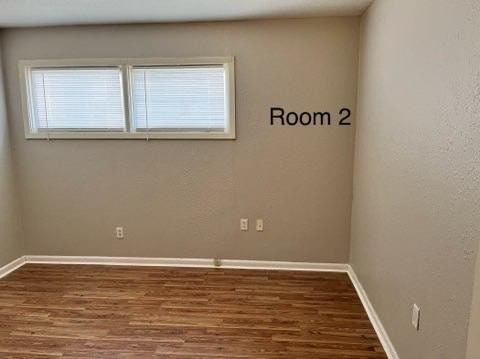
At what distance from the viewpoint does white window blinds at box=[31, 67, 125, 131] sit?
3297 mm

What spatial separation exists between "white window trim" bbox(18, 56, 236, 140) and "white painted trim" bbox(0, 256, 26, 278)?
1313 mm

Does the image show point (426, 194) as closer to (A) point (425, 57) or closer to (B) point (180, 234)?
(A) point (425, 57)

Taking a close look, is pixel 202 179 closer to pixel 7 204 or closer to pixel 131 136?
pixel 131 136

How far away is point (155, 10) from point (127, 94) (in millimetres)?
866

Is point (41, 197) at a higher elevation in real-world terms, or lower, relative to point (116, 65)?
lower

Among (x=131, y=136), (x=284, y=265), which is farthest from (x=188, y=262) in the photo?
(x=131, y=136)

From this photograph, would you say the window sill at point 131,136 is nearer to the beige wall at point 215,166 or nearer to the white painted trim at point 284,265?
the beige wall at point 215,166

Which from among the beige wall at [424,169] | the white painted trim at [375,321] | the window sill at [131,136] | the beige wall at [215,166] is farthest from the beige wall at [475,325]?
the window sill at [131,136]

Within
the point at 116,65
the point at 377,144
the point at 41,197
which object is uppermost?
the point at 116,65

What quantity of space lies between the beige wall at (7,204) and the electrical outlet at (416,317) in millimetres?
3652

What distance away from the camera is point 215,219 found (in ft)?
11.2

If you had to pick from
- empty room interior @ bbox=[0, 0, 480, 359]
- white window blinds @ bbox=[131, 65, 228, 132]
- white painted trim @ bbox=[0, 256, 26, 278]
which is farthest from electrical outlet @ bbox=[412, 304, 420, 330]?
white painted trim @ bbox=[0, 256, 26, 278]

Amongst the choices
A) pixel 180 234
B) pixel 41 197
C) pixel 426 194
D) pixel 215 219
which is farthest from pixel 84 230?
pixel 426 194

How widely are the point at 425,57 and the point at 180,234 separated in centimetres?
265
